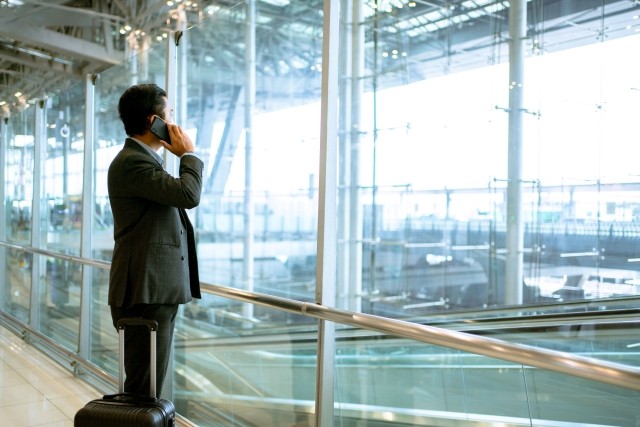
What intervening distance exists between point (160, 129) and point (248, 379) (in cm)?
363

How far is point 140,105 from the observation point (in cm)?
194

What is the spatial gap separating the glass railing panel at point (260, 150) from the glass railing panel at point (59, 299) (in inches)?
254

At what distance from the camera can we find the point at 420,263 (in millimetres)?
11195

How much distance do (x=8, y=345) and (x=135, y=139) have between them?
420 centimetres

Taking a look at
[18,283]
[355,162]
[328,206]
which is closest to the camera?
[328,206]

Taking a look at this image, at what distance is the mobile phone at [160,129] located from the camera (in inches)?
74.7

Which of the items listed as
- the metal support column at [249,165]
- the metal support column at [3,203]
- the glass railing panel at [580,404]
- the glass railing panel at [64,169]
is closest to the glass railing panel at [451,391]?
the glass railing panel at [580,404]

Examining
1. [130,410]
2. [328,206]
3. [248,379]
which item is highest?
[328,206]

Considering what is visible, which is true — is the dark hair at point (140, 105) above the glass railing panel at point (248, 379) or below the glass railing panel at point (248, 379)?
above

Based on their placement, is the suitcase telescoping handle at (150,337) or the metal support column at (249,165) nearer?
the suitcase telescoping handle at (150,337)

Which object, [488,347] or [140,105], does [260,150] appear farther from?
[488,347]

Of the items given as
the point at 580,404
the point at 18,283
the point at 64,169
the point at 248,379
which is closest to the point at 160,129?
the point at 580,404

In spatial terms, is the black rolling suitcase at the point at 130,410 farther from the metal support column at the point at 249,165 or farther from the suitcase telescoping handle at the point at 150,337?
the metal support column at the point at 249,165

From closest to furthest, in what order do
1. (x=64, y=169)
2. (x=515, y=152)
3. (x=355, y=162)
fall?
(x=64, y=169), (x=515, y=152), (x=355, y=162)
